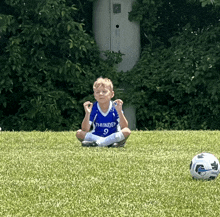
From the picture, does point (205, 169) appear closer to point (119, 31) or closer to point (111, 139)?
point (111, 139)

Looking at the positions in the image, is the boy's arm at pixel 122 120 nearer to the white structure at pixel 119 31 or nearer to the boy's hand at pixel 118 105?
the boy's hand at pixel 118 105

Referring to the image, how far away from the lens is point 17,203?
4.77m

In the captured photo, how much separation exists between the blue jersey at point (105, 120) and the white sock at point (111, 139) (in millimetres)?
151

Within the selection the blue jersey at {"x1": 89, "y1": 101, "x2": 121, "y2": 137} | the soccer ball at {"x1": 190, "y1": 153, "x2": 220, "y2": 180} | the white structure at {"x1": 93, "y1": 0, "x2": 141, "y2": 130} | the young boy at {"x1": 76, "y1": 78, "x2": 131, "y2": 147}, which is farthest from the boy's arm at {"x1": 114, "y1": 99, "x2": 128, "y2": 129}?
the white structure at {"x1": 93, "y1": 0, "x2": 141, "y2": 130}

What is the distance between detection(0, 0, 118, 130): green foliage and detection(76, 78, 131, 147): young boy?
5.82 metres

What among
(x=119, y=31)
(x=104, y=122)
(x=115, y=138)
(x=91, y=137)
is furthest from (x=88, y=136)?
(x=119, y=31)

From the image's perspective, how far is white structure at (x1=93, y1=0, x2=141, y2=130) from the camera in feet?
52.5

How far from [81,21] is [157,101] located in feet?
10.8

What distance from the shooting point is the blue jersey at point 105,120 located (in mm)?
8773

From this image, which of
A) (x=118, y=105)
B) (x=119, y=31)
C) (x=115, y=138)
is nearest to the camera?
(x=118, y=105)

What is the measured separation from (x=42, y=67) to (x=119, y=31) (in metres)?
2.69

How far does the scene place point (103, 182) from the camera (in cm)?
566

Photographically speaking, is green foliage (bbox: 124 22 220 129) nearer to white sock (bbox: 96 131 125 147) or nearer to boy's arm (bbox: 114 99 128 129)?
boy's arm (bbox: 114 99 128 129)

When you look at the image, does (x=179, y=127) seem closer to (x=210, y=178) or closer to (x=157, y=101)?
(x=157, y=101)
